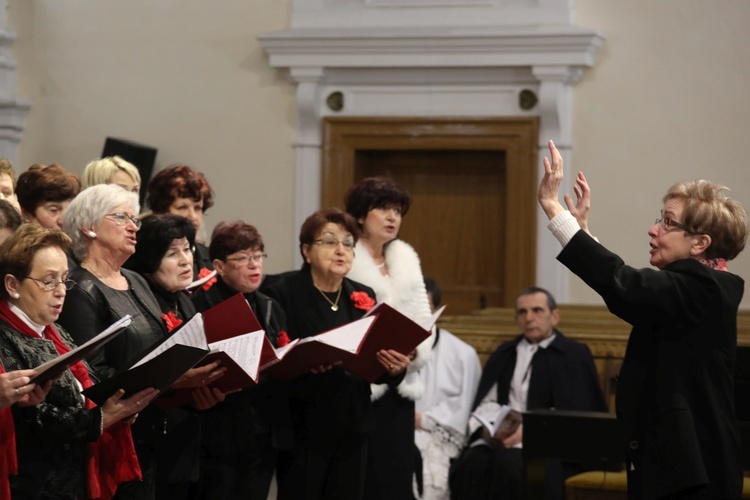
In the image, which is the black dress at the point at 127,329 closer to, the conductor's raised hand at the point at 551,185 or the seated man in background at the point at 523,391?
the conductor's raised hand at the point at 551,185

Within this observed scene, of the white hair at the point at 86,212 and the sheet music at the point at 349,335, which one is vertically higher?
the white hair at the point at 86,212

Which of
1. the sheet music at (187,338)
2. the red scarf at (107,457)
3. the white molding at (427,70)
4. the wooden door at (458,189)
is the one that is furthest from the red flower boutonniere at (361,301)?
the wooden door at (458,189)

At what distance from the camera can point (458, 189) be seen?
887cm

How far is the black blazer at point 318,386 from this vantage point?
4.73 m

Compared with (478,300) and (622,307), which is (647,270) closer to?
(622,307)

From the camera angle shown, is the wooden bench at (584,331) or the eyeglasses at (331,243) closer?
the eyeglasses at (331,243)

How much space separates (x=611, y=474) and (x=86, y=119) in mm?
4878

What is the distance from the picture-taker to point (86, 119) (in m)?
9.05

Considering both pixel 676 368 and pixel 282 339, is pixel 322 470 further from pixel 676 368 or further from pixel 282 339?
pixel 676 368

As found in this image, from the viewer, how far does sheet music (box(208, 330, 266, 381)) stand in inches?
153

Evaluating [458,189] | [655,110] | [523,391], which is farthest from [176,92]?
[523,391]

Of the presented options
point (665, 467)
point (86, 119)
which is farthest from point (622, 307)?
point (86, 119)

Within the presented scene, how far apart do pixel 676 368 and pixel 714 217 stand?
1.45ft

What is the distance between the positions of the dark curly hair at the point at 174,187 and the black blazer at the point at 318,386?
50cm
